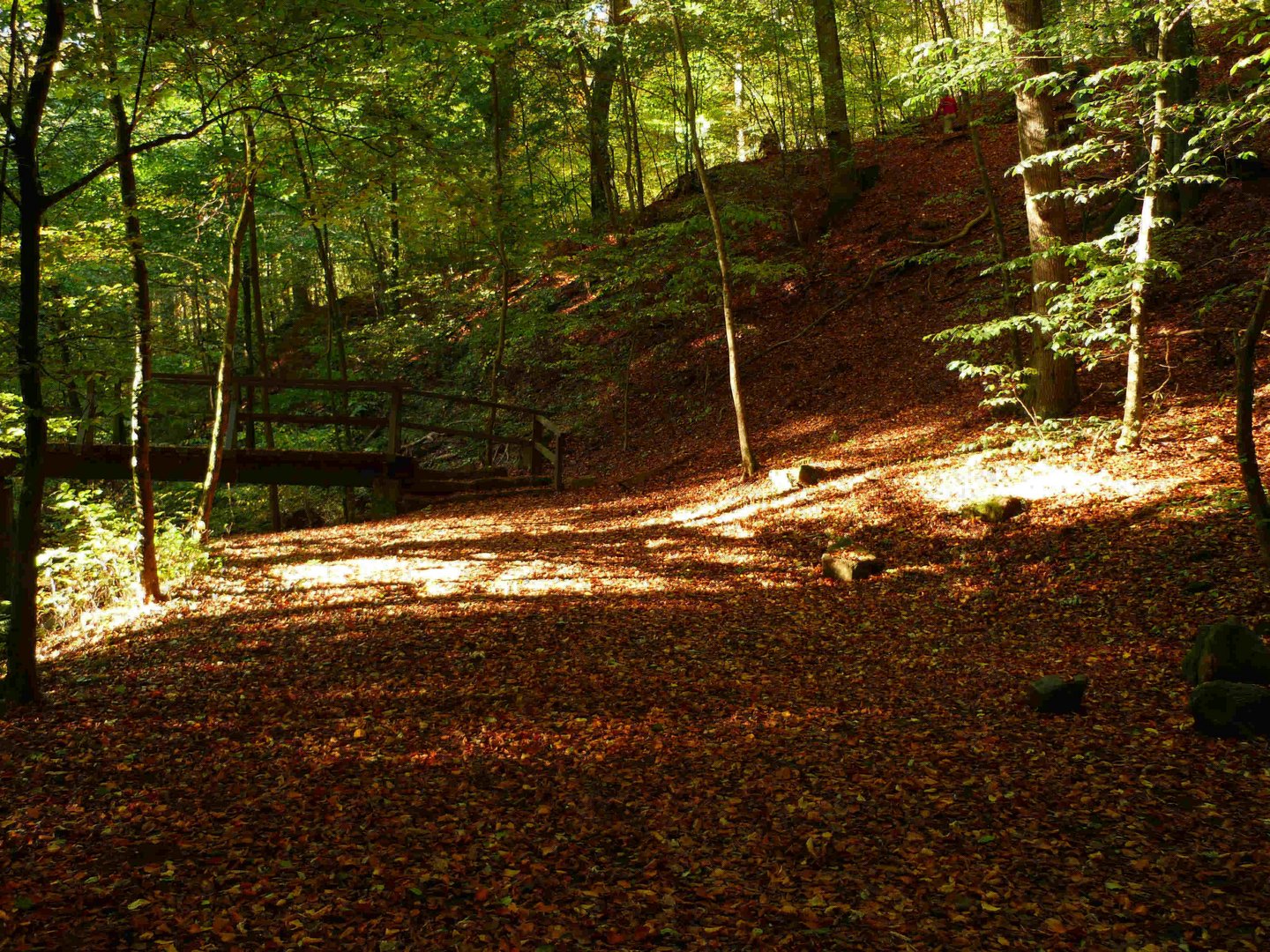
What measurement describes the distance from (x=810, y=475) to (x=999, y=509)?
2.91 metres

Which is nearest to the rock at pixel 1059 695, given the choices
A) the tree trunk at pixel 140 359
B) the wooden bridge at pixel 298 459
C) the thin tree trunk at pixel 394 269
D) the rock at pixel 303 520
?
the tree trunk at pixel 140 359

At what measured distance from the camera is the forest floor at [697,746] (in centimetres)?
314

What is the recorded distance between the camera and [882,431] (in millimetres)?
11984

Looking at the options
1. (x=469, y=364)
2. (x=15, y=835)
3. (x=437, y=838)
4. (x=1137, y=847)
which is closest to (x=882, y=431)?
(x=1137, y=847)

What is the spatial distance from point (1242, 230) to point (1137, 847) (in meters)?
11.6

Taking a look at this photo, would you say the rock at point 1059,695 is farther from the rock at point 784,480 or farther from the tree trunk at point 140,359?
the tree trunk at point 140,359

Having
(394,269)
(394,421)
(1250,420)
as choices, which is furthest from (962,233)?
(1250,420)

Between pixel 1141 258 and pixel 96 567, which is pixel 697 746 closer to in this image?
pixel 1141 258

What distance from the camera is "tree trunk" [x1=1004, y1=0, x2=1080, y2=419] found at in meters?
9.09

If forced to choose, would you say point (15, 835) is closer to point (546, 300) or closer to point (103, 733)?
point (103, 733)

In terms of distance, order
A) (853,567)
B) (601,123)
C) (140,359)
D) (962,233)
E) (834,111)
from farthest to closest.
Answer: (601,123), (834,111), (962,233), (853,567), (140,359)

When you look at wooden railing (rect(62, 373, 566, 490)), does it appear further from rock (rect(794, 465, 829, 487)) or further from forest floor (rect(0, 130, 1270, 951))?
rock (rect(794, 465, 829, 487))

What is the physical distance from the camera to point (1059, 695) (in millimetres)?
4859

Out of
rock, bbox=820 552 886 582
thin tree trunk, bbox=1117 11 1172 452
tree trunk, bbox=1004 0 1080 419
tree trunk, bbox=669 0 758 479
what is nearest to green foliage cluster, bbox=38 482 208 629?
rock, bbox=820 552 886 582
